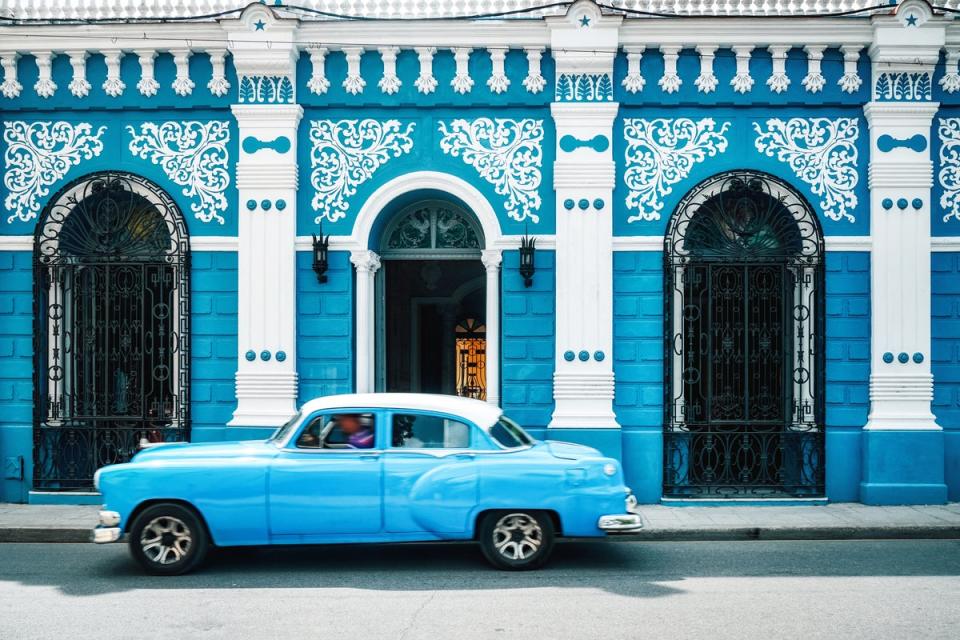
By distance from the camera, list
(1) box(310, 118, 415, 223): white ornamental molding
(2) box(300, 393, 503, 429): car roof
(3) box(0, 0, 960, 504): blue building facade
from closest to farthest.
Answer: (2) box(300, 393, 503, 429): car roof < (3) box(0, 0, 960, 504): blue building facade < (1) box(310, 118, 415, 223): white ornamental molding

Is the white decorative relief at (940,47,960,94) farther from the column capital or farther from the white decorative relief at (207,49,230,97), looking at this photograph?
the white decorative relief at (207,49,230,97)

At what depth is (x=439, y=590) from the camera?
23.5ft

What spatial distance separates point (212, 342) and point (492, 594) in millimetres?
5531

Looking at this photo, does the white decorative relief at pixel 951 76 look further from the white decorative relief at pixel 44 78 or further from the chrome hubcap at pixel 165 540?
the white decorative relief at pixel 44 78

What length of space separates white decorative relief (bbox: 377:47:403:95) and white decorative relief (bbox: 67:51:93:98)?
137 inches

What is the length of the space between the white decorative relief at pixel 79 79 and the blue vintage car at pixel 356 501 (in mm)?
5531

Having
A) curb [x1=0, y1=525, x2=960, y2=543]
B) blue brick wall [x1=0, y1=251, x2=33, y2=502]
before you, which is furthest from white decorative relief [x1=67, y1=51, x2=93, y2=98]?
curb [x1=0, y1=525, x2=960, y2=543]

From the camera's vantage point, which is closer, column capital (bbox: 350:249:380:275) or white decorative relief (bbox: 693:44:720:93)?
white decorative relief (bbox: 693:44:720:93)

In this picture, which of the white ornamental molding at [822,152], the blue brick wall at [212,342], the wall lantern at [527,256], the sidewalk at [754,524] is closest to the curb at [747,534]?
the sidewalk at [754,524]

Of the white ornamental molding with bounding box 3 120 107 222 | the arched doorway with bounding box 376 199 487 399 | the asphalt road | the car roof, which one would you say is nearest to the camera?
the asphalt road

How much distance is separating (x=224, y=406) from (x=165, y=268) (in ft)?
5.86

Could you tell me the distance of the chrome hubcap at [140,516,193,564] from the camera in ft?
25.2

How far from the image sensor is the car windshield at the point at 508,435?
7977mm

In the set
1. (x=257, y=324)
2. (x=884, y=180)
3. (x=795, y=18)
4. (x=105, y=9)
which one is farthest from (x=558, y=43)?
(x=105, y=9)
